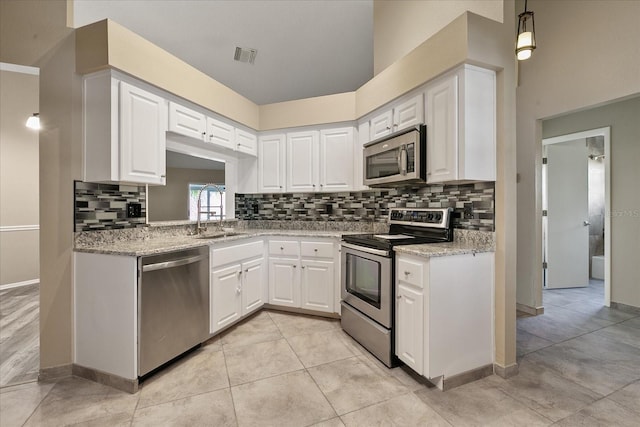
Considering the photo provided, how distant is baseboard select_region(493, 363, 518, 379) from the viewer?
6.54 ft

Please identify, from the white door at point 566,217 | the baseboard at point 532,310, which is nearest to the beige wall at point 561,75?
the baseboard at point 532,310

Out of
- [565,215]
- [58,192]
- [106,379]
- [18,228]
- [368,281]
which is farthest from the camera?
[18,228]

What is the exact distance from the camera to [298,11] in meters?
2.99

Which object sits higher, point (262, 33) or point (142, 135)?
point (262, 33)

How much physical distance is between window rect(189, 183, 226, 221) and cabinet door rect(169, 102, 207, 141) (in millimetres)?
577

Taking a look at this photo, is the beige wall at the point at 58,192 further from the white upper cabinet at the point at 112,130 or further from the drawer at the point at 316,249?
the drawer at the point at 316,249

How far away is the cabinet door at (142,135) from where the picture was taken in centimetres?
210

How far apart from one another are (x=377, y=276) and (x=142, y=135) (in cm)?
216

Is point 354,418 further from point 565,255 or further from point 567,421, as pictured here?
point 565,255

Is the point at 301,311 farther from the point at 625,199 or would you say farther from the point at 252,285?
the point at 625,199

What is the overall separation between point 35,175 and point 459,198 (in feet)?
19.5

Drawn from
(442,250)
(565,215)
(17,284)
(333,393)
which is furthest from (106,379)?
(565,215)

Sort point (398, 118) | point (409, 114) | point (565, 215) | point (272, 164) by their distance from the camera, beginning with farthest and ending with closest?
1. point (565, 215)
2. point (272, 164)
3. point (398, 118)
4. point (409, 114)

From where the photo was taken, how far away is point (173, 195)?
3139mm
